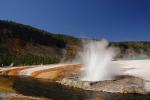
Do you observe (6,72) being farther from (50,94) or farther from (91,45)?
(50,94)

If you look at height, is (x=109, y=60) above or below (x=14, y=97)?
above

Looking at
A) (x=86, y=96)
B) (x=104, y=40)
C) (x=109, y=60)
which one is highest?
(x=104, y=40)

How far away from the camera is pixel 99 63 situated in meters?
80.4

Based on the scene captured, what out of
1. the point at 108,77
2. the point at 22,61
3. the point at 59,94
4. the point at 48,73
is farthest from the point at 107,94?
the point at 22,61

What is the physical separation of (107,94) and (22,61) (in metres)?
116

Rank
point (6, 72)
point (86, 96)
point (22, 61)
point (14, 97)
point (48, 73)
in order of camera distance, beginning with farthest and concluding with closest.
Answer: point (22, 61), point (6, 72), point (48, 73), point (86, 96), point (14, 97)

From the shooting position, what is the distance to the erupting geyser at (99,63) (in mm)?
77556

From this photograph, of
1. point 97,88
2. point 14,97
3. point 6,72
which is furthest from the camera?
point 6,72

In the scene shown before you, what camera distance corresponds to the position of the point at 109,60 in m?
80.7

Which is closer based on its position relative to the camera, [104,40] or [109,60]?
[109,60]

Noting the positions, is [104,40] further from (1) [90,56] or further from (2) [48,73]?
(2) [48,73]

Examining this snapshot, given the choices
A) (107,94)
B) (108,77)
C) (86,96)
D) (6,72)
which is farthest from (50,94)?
(6,72)

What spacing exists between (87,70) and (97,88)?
17533 millimetres

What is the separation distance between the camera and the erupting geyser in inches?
3053
